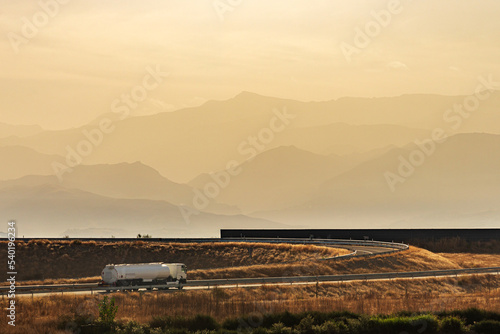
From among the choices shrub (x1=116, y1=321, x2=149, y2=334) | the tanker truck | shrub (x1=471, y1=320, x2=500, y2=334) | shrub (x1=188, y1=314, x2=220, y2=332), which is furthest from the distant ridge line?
shrub (x1=116, y1=321, x2=149, y2=334)

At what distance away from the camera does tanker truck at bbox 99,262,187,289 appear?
63.6m

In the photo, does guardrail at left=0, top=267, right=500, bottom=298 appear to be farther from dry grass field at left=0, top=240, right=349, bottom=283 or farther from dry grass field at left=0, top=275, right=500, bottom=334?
dry grass field at left=0, top=240, right=349, bottom=283

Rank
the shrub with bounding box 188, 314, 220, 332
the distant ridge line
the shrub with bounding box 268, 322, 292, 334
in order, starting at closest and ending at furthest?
the shrub with bounding box 268, 322, 292, 334, the shrub with bounding box 188, 314, 220, 332, the distant ridge line

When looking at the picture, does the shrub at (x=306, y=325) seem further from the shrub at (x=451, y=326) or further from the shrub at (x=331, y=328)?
the shrub at (x=451, y=326)

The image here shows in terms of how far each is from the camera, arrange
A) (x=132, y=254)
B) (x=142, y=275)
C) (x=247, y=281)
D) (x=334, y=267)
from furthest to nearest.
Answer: (x=132, y=254), (x=334, y=267), (x=247, y=281), (x=142, y=275)

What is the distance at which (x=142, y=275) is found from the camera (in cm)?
6462

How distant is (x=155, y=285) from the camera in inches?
2530

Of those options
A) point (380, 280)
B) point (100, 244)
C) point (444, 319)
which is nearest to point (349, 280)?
point (380, 280)

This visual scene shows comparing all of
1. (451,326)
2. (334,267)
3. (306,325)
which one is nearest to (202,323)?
(306,325)

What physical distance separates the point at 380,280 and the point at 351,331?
2987cm

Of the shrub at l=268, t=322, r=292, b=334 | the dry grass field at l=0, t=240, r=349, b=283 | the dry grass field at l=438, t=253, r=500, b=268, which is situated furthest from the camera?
the dry grass field at l=0, t=240, r=349, b=283

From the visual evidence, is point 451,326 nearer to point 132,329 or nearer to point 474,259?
point 132,329

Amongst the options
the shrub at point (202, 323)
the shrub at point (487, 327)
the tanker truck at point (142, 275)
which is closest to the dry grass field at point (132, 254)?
the tanker truck at point (142, 275)

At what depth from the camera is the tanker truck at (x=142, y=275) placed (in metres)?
63.6
